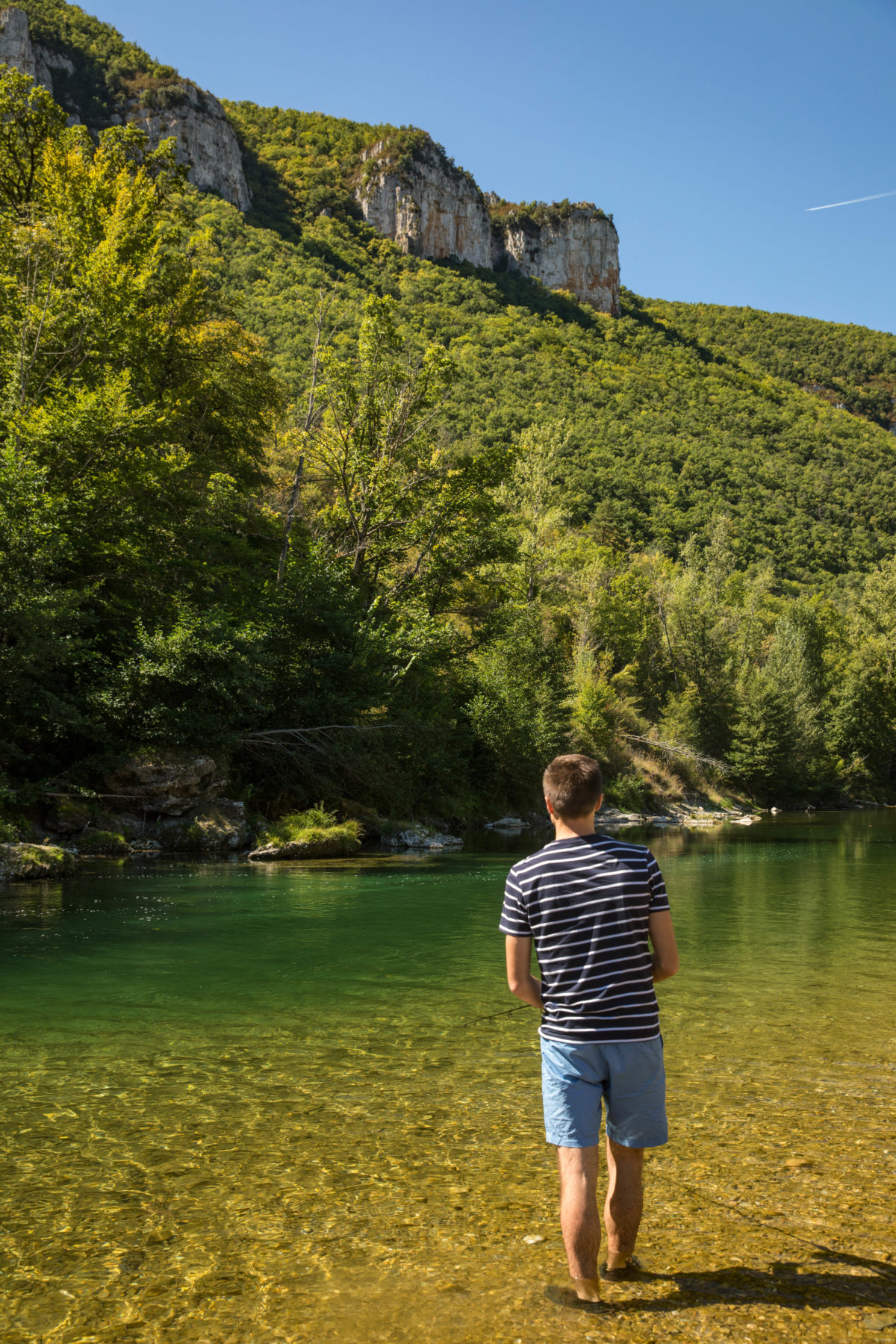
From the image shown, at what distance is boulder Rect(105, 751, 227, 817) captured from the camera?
2181cm

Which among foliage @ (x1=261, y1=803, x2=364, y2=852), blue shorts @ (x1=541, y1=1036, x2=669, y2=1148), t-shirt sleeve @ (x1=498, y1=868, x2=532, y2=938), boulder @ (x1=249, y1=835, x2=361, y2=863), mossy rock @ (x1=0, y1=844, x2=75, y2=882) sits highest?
t-shirt sleeve @ (x1=498, y1=868, x2=532, y2=938)

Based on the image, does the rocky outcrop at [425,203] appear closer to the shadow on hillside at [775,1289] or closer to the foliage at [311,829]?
the foliage at [311,829]

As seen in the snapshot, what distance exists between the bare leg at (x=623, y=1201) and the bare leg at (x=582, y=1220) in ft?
0.46

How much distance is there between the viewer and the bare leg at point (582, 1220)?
3303mm

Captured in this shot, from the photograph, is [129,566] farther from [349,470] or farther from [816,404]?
[816,404]

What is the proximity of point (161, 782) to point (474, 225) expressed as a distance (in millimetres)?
124660

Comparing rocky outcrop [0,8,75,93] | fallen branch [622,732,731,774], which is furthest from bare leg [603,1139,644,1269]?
rocky outcrop [0,8,75,93]

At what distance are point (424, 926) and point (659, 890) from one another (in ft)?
32.4

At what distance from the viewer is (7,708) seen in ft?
63.7

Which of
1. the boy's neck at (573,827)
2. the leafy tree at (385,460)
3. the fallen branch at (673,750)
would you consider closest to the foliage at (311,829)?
the leafy tree at (385,460)

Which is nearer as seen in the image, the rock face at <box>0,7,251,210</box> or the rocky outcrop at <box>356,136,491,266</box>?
the rock face at <box>0,7,251,210</box>

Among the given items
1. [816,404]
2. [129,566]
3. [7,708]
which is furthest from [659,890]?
[816,404]

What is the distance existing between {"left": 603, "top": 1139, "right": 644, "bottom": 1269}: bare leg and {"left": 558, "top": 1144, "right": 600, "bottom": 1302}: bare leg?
0.46 ft

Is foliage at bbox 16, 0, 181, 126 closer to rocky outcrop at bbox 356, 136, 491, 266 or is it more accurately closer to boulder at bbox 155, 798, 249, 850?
rocky outcrop at bbox 356, 136, 491, 266
